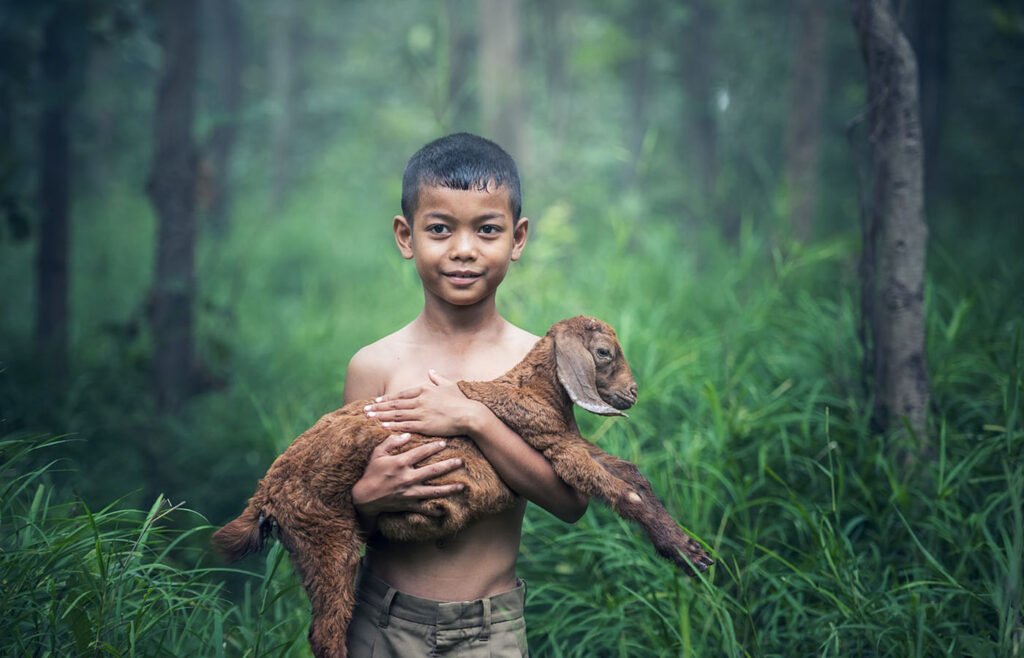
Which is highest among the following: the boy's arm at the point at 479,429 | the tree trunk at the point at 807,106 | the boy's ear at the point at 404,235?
the tree trunk at the point at 807,106

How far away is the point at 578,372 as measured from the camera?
192 cm

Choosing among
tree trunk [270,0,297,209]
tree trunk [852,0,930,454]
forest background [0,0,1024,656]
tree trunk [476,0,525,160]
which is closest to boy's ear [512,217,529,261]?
forest background [0,0,1024,656]

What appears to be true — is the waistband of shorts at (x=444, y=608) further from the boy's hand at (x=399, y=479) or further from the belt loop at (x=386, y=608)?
the boy's hand at (x=399, y=479)

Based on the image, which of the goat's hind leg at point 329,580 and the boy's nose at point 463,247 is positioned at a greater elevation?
the boy's nose at point 463,247

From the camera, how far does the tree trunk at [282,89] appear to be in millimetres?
16688

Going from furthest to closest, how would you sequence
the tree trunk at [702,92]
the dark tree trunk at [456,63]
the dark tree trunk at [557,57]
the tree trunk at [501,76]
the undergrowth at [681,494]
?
the dark tree trunk at [557,57], the dark tree trunk at [456,63], the tree trunk at [702,92], the tree trunk at [501,76], the undergrowth at [681,494]

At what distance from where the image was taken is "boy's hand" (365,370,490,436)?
1.86 metres

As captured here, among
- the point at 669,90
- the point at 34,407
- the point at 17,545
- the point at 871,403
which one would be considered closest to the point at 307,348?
the point at 34,407

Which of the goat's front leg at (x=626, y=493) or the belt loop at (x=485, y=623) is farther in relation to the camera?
the belt loop at (x=485, y=623)

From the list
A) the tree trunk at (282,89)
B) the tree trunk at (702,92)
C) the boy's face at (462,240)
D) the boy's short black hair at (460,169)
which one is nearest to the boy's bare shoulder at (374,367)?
the boy's face at (462,240)

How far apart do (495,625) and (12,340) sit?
605 cm

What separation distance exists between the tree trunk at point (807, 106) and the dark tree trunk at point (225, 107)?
8.88 metres

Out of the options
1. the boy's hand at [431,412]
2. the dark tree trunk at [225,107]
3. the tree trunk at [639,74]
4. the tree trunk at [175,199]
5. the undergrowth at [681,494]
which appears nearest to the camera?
the boy's hand at [431,412]

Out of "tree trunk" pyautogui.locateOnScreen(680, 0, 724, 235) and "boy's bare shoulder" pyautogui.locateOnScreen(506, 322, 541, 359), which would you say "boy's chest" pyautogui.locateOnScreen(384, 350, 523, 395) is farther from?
"tree trunk" pyautogui.locateOnScreen(680, 0, 724, 235)
